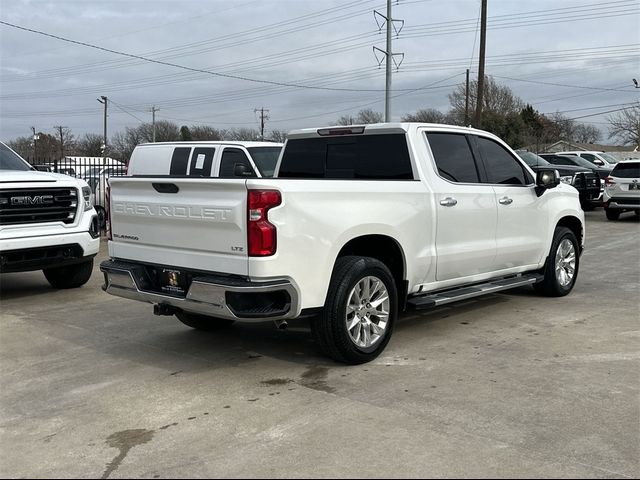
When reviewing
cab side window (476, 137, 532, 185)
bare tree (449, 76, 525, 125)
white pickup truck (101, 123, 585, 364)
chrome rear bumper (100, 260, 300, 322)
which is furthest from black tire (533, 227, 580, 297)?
bare tree (449, 76, 525, 125)

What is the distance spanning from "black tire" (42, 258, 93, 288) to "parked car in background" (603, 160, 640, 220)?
14264 millimetres

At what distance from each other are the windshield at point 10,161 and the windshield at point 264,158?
3514 millimetres

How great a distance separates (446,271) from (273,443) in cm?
282

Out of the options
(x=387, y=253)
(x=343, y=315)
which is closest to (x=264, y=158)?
(x=387, y=253)

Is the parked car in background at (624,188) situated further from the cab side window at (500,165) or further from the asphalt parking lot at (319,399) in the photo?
the cab side window at (500,165)

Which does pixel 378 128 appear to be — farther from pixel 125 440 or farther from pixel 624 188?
pixel 624 188

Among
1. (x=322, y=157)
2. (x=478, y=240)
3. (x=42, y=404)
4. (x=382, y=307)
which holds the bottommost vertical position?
(x=42, y=404)

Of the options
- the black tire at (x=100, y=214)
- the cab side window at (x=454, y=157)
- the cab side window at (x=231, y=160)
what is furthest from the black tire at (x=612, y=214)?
the black tire at (x=100, y=214)

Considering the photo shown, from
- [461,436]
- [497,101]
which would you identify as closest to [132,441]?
[461,436]

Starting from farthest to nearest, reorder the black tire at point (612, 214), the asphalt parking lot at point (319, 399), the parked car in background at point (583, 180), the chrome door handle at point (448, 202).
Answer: the parked car in background at point (583, 180) → the black tire at point (612, 214) → the chrome door handle at point (448, 202) → the asphalt parking lot at point (319, 399)

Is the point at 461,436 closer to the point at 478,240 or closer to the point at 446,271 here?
the point at 446,271

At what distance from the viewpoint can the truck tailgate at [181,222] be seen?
450 centimetres

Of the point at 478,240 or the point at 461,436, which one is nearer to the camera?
the point at 461,436

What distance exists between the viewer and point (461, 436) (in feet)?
12.3
